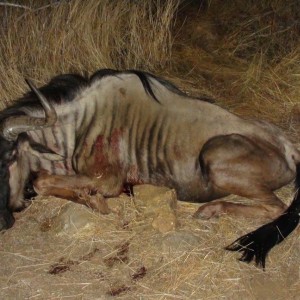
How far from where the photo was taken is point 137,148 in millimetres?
4375

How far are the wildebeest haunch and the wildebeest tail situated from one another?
2 centimetres

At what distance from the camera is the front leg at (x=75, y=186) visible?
4.27 metres

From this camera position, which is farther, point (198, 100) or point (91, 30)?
point (91, 30)

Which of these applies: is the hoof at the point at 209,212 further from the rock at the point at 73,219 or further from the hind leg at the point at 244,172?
the rock at the point at 73,219

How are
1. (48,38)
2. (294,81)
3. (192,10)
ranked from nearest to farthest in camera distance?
1. (48,38)
2. (294,81)
3. (192,10)

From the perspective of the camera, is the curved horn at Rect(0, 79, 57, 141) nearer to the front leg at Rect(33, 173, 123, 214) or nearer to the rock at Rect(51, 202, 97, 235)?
Answer: the front leg at Rect(33, 173, 123, 214)

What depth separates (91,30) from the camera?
19.9ft

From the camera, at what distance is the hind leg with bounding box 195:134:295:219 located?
406cm

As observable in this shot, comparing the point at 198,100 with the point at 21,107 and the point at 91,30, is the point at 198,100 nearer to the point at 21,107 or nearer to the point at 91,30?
the point at 21,107

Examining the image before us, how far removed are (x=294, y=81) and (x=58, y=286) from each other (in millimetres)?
3675

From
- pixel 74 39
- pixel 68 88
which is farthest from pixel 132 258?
pixel 74 39

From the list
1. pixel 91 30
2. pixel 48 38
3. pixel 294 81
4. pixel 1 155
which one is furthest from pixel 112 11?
pixel 1 155

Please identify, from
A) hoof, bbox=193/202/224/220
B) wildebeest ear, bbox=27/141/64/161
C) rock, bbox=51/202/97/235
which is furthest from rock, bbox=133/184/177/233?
wildebeest ear, bbox=27/141/64/161

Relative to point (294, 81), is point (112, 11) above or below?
above
